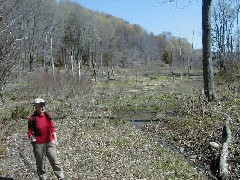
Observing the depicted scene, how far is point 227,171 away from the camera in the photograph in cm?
902

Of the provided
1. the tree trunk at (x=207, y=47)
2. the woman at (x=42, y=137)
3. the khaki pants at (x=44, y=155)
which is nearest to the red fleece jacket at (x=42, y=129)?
the woman at (x=42, y=137)

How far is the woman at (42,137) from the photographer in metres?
8.55

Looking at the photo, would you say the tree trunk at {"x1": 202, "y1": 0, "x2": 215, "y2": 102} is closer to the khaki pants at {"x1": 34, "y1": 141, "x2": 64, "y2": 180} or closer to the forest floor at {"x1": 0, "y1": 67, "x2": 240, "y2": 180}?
the forest floor at {"x1": 0, "y1": 67, "x2": 240, "y2": 180}

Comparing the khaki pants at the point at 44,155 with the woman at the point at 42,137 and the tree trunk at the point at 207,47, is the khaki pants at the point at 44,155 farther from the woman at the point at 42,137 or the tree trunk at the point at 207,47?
the tree trunk at the point at 207,47

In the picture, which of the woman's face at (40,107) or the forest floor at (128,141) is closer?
the woman's face at (40,107)

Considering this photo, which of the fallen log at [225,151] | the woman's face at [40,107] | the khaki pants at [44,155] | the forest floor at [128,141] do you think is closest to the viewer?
the woman's face at [40,107]

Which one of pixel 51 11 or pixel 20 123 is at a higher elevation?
pixel 51 11

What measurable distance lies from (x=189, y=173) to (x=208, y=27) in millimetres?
11501

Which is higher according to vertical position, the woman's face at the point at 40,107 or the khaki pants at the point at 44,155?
the woman's face at the point at 40,107

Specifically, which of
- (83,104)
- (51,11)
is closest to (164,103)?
(83,104)

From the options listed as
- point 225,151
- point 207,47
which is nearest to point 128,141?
point 225,151

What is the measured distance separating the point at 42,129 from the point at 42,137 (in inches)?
8.0

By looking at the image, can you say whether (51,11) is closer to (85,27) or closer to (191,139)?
(85,27)

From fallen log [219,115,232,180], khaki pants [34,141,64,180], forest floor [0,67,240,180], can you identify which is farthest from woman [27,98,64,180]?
fallen log [219,115,232,180]
